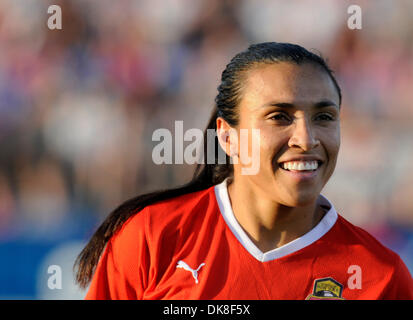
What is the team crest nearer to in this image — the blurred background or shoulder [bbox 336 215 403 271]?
shoulder [bbox 336 215 403 271]

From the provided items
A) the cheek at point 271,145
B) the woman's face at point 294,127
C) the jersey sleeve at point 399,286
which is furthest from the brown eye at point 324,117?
the jersey sleeve at point 399,286

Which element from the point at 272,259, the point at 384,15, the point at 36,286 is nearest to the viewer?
the point at 272,259

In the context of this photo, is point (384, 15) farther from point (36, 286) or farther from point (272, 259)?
point (36, 286)

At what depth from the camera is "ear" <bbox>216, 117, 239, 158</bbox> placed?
1535 mm

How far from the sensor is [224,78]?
1.59 metres

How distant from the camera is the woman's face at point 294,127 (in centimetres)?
137

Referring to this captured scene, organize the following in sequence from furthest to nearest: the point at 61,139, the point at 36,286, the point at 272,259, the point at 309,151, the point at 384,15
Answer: the point at 384,15 → the point at 61,139 → the point at 36,286 → the point at 272,259 → the point at 309,151

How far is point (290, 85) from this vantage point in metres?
1.38

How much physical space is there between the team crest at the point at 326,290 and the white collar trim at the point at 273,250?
0.38ft

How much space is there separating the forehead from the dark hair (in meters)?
0.02

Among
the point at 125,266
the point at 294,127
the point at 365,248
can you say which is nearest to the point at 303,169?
the point at 294,127

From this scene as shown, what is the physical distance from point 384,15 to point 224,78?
7.64ft
